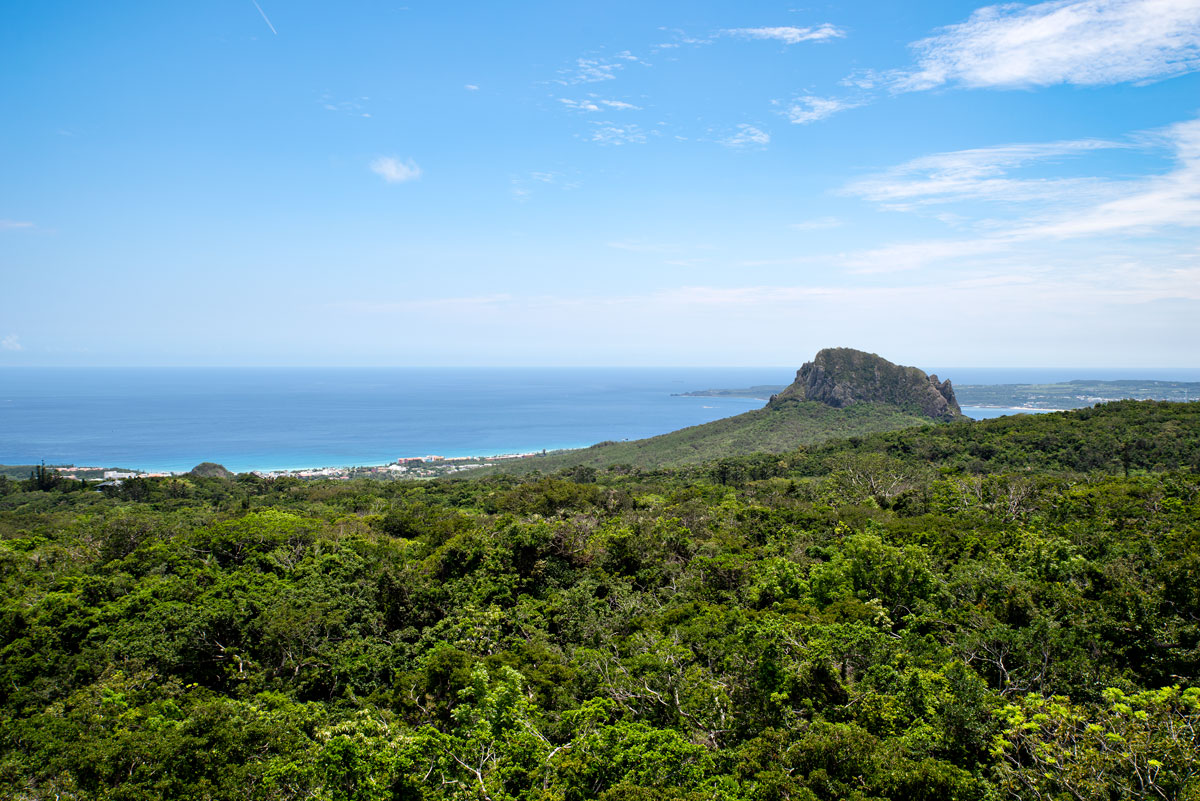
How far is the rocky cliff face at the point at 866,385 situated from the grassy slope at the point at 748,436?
370 cm

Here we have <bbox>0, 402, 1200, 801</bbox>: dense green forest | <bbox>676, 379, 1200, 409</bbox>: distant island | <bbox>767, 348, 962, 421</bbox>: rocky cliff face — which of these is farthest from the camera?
<bbox>676, 379, 1200, 409</bbox>: distant island

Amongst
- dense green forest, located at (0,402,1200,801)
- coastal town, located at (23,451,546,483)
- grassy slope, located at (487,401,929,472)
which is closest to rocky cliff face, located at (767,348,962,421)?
grassy slope, located at (487,401,929,472)

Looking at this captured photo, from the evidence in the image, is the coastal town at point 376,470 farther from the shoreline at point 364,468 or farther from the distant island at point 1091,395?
the distant island at point 1091,395

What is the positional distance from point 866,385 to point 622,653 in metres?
121

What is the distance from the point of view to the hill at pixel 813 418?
3915 inches

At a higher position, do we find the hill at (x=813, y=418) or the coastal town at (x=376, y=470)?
the hill at (x=813, y=418)

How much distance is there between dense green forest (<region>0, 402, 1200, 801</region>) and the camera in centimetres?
1170

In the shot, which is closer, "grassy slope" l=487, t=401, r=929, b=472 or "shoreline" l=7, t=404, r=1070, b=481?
"shoreline" l=7, t=404, r=1070, b=481

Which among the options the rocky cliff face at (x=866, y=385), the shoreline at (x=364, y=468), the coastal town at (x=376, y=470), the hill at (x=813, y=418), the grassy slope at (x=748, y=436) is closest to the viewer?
the coastal town at (x=376, y=470)

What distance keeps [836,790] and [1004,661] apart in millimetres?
8334

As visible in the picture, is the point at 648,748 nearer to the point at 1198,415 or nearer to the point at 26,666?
the point at 26,666

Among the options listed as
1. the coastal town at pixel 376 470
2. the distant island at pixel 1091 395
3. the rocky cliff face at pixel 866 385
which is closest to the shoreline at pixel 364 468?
the coastal town at pixel 376 470

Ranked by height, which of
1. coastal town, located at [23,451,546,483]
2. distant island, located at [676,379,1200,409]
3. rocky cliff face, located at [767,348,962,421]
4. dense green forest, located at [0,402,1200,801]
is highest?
rocky cliff face, located at [767,348,962,421]

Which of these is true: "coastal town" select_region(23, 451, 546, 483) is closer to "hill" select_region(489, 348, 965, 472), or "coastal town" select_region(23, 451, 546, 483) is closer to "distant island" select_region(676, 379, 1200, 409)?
"hill" select_region(489, 348, 965, 472)
